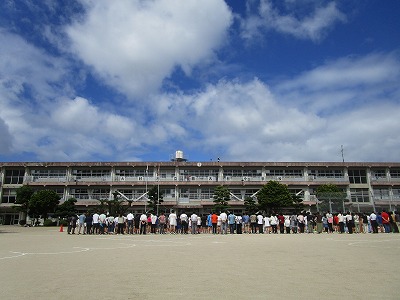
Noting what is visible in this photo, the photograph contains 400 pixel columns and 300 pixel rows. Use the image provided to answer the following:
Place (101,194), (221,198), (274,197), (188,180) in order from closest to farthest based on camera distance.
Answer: (274,197) < (221,198) < (188,180) < (101,194)

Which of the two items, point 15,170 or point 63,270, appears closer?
point 63,270

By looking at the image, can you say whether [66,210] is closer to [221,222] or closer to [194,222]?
[194,222]

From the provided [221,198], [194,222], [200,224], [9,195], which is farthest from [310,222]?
[9,195]

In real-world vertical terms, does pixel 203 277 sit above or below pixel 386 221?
below

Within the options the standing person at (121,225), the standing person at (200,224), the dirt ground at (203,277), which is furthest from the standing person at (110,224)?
the dirt ground at (203,277)

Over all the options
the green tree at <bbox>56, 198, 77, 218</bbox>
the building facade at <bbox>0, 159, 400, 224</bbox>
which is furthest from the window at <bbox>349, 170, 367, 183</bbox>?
the green tree at <bbox>56, 198, 77, 218</bbox>

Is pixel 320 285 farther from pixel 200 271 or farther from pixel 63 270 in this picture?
pixel 63 270

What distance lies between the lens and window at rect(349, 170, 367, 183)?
50.1 m

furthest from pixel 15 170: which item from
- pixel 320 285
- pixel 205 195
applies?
pixel 320 285

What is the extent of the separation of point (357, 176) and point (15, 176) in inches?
1925

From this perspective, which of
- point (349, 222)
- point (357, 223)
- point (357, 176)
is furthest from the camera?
point (357, 176)

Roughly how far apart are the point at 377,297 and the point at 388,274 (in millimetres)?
2044

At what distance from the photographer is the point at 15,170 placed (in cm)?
4950

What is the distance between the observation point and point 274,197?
3969cm
